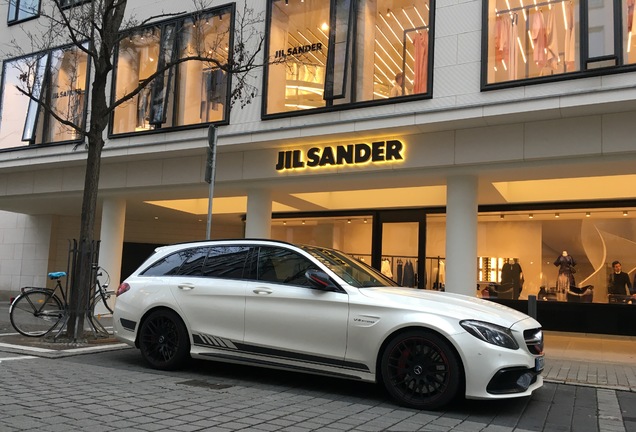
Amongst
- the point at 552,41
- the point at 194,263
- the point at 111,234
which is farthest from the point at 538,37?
the point at 111,234

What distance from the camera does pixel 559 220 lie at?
13922 millimetres

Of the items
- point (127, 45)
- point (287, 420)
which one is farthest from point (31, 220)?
point (287, 420)

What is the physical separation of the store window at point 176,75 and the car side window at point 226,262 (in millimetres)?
6022

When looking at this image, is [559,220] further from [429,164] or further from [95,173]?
[95,173]

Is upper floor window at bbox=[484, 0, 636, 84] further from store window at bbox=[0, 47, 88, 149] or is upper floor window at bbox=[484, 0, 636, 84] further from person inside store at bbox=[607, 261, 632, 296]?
store window at bbox=[0, 47, 88, 149]

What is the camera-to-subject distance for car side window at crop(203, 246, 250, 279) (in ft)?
23.0

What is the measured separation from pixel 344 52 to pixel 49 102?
29.3 ft

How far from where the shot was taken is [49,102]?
50.9 feet

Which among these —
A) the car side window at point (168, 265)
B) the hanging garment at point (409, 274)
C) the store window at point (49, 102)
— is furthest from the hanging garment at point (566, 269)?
the store window at point (49, 102)

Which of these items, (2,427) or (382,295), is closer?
(2,427)

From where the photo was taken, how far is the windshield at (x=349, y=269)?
255 inches

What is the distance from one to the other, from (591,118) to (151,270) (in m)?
7.31

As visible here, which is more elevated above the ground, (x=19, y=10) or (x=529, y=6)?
(x=19, y=10)

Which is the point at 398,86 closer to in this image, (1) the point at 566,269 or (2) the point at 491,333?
(2) the point at 491,333
